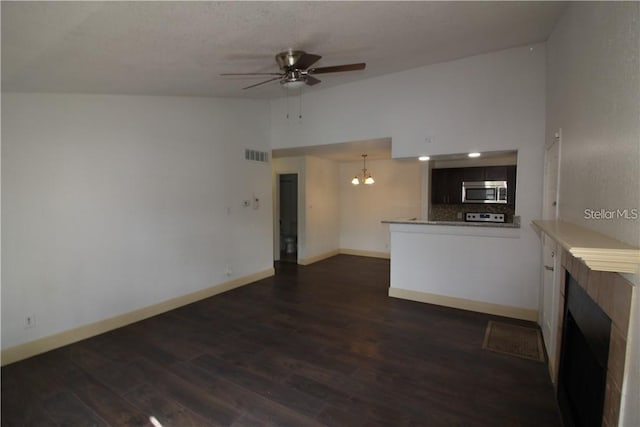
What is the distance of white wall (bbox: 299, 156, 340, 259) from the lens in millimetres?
6691

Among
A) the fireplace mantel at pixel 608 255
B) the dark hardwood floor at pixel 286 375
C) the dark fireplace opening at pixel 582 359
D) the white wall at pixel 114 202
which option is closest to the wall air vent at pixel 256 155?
the white wall at pixel 114 202

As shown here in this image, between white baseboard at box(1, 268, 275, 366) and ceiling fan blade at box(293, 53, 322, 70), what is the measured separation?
3434 millimetres

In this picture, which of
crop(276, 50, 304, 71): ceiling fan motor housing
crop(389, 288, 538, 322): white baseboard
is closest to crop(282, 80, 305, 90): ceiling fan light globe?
crop(276, 50, 304, 71): ceiling fan motor housing

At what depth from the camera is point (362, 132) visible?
14.8 feet

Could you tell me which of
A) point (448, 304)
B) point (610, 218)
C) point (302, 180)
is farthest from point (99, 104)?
point (448, 304)

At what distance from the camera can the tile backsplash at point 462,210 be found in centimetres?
567

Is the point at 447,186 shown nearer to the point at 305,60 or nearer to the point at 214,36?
the point at 305,60

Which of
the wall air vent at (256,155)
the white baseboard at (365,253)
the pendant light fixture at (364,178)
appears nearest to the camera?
the wall air vent at (256,155)

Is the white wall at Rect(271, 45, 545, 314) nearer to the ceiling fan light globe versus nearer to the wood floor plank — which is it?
the ceiling fan light globe

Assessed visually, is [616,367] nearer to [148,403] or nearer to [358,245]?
[148,403]

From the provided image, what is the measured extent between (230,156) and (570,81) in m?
4.23

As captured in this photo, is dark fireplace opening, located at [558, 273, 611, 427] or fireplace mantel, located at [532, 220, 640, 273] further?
dark fireplace opening, located at [558, 273, 611, 427]

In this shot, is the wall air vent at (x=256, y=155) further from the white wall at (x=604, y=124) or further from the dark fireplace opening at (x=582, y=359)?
the dark fireplace opening at (x=582, y=359)

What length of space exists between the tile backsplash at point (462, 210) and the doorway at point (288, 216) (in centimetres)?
316
